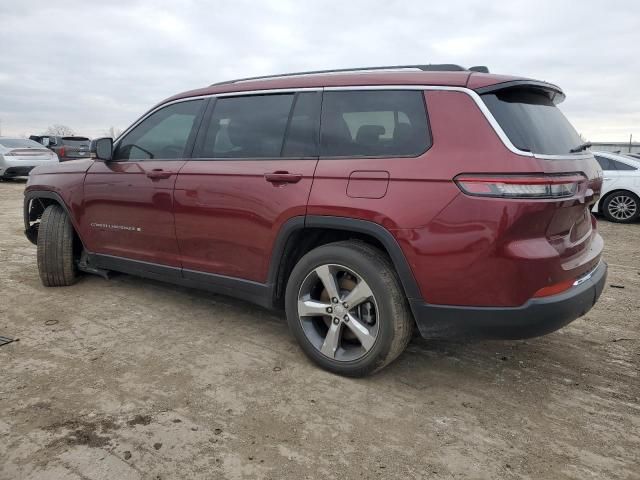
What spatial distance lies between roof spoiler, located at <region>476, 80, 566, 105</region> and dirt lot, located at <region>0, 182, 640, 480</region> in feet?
5.50

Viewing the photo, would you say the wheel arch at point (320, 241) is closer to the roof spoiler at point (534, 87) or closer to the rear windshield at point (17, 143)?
the roof spoiler at point (534, 87)

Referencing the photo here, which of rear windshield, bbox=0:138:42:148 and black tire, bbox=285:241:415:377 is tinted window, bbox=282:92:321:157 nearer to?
black tire, bbox=285:241:415:377

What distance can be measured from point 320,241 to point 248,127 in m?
0.97

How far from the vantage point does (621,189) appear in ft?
30.2

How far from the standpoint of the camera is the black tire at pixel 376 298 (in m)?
2.59

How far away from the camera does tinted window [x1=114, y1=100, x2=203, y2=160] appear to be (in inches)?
142

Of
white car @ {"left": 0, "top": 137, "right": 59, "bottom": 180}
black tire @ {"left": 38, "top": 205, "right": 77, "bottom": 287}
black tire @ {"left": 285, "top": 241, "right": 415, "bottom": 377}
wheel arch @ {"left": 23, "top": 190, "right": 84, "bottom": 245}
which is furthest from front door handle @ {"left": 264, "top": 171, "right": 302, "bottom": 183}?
white car @ {"left": 0, "top": 137, "right": 59, "bottom": 180}

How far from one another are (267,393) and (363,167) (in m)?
1.38

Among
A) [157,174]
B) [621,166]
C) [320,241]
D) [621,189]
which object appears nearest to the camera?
[320,241]

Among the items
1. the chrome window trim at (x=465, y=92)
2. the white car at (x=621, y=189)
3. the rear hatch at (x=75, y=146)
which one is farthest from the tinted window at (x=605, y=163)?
the rear hatch at (x=75, y=146)

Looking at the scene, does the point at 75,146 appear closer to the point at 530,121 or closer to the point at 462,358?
the point at 462,358

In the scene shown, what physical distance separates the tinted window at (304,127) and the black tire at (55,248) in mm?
2630

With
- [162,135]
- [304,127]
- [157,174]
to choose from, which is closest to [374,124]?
[304,127]


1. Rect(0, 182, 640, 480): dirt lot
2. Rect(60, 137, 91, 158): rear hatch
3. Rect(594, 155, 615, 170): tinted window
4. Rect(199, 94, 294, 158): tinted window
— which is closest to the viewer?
Rect(0, 182, 640, 480): dirt lot
